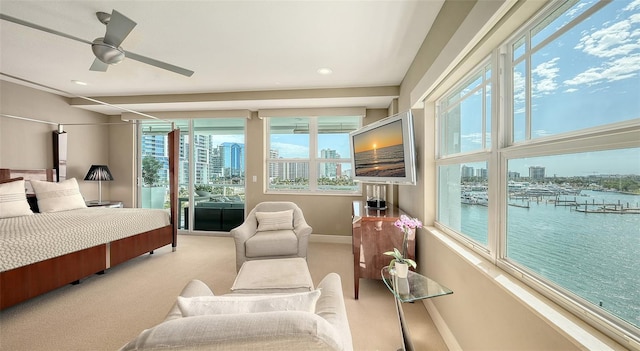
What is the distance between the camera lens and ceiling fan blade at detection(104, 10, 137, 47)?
162cm

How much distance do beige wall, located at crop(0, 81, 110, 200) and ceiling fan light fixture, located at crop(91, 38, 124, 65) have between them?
2894 mm

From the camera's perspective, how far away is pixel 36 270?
6.95 feet

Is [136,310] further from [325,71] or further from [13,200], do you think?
[325,71]

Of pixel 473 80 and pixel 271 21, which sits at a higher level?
pixel 271 21

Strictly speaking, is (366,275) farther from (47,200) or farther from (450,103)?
(47,200)

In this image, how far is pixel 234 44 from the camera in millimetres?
2393

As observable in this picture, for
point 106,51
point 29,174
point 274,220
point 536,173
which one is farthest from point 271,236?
point 29,174

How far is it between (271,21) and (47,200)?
373cm

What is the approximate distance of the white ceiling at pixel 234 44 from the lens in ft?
6.12

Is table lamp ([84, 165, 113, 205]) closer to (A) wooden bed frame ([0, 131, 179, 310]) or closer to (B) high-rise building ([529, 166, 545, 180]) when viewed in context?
(A) wooden bed frame ([0, 131, 179, 310])

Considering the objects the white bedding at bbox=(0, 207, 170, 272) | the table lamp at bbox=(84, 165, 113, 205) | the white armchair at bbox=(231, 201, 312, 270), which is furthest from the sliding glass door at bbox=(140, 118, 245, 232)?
the white armchair at bbox=(231, 201, 312, 270)

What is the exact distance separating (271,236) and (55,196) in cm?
303

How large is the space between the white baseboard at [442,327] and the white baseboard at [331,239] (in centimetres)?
213

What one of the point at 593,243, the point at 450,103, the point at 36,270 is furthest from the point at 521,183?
the point at 36,270
